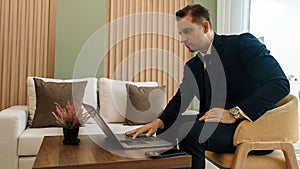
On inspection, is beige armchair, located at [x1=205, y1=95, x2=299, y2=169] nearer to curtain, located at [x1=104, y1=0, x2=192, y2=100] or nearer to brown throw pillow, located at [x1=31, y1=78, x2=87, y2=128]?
brown throw pillow, located at [x1=31, y1=78, x2=87, y2=128]

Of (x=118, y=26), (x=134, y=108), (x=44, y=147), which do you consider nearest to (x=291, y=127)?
(x=44, y=147)

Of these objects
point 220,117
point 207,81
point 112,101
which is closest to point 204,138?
point 220,117

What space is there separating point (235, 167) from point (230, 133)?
6.6 inches

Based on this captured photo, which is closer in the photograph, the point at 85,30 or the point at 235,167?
the point at 235,167

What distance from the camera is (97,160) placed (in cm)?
126

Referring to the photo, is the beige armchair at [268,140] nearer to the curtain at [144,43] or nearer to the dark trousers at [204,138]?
the dark trousers at [204,138]

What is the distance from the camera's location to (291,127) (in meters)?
1.61

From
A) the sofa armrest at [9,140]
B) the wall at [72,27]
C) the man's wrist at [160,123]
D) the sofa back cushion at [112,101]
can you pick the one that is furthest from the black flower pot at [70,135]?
the wall at [72,27]

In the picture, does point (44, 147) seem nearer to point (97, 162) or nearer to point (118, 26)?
point (97, 162)

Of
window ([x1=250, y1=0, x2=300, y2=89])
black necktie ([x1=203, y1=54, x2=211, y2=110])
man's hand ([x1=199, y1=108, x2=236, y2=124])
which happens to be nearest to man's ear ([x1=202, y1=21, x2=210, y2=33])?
black necktie ([x1=203, y1=54, x2=211, y2=110])

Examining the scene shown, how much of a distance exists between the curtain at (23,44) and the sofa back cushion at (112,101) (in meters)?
0.70

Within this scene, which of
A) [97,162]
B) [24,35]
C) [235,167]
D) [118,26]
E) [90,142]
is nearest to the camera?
[97,162]

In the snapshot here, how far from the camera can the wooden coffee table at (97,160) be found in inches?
47.5

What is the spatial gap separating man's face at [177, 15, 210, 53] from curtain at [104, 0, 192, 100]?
190cm
